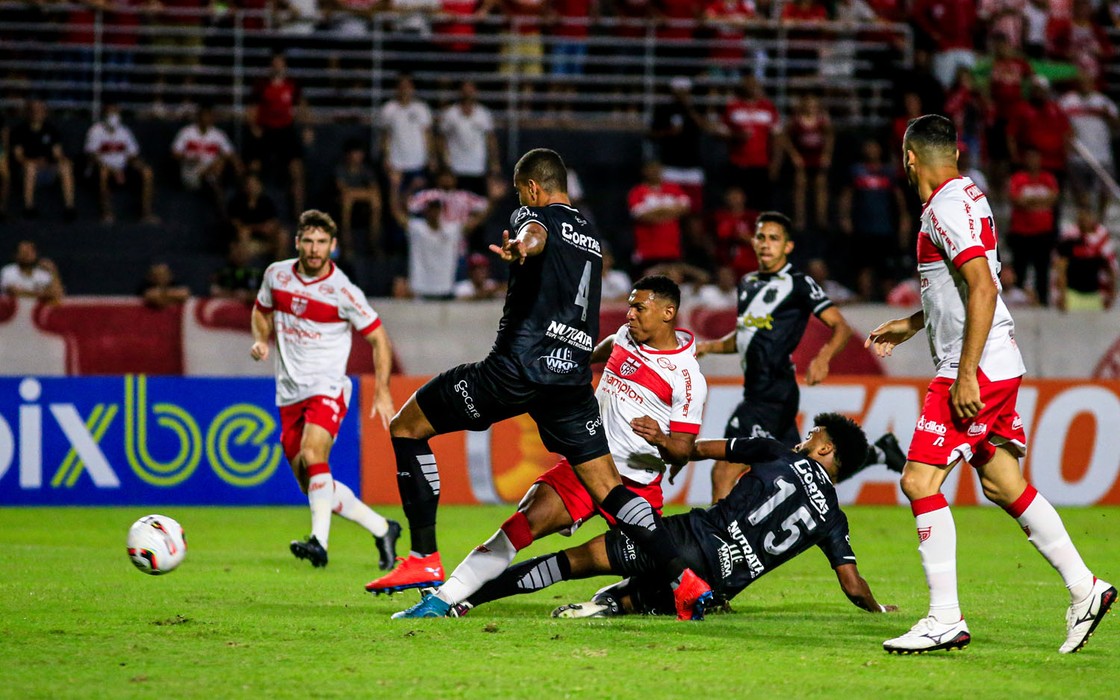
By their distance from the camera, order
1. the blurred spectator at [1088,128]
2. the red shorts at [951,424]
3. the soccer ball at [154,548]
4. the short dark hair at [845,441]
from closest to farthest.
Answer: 1. the red shorts at [951,424]
2. the soccer ball at [154,548]
3. the short dark hair at [845,441]
4. the blurred spectator at [1088,128]

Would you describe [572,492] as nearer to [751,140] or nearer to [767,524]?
[767,524]

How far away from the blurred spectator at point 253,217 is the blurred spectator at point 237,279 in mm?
1003

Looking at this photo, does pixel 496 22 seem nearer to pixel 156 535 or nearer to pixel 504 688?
pixel 156 535

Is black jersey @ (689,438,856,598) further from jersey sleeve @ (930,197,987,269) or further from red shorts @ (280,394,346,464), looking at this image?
red shorts @ (280,394,346,464)

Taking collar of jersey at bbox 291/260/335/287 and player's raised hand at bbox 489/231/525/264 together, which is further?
collar of jersey at bbox 291/260/335/287

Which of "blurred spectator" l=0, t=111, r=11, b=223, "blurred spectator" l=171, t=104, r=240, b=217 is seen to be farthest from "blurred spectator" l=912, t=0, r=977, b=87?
"blurred spectator" l=0, t=111, r=11, b=223

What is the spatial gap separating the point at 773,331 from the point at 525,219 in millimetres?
3738

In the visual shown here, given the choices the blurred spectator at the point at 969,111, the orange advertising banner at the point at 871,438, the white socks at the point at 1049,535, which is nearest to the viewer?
the white socks at the point at 1049,535

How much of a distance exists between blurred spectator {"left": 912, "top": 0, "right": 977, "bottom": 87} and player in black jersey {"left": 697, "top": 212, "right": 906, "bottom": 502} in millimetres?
12127

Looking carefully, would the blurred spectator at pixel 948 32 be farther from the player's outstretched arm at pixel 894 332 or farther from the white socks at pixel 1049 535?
the white socks at pixel 1049 535

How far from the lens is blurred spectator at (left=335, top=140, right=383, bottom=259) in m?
19.1

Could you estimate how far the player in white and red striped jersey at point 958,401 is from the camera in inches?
250

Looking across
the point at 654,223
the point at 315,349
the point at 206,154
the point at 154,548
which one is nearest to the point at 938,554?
the point at 154,548

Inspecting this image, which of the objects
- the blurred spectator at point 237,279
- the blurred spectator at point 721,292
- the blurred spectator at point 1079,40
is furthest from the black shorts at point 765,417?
the blurred spectator at point 1079,40
